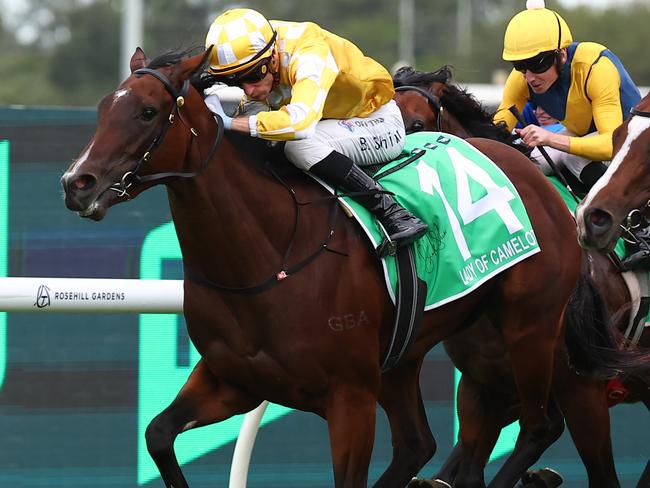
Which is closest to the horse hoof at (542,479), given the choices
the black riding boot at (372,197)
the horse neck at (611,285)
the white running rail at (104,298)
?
the horse neck at (611,285)

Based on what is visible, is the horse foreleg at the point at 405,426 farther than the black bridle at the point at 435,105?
No

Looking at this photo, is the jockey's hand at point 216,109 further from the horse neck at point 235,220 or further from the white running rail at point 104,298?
the white running rail at point 104,298

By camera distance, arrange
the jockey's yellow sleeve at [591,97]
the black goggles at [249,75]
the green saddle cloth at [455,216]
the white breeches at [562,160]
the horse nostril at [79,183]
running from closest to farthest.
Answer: the horse nostril at [79,183]
the black goggles at [249,75]
the green saddle cloth at [455,216]
the jockey's yellow sleeve at [591,97]
the white breeches at [562,160]

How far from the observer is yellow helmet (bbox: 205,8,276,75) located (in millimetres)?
4535

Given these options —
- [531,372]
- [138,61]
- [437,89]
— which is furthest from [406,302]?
[437,89]

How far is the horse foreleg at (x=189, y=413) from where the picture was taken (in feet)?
15.4

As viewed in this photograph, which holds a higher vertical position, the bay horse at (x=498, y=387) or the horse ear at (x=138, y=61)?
the horse ear at (x=138, y=61)

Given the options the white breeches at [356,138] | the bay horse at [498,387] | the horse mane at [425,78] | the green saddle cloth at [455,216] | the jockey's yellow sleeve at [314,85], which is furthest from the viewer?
the horse mane at [425,78]

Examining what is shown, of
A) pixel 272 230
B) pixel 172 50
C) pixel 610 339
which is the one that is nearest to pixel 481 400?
pixel 610 339

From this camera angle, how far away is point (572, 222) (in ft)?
17.7

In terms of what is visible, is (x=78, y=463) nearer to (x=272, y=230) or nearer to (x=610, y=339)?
(x=272, y=230)

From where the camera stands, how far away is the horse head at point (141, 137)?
408cm

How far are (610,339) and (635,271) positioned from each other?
403 mm

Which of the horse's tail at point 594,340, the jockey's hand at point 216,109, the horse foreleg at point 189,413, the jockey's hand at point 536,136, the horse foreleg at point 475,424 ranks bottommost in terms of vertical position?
the horse foreleg at point 475,424
